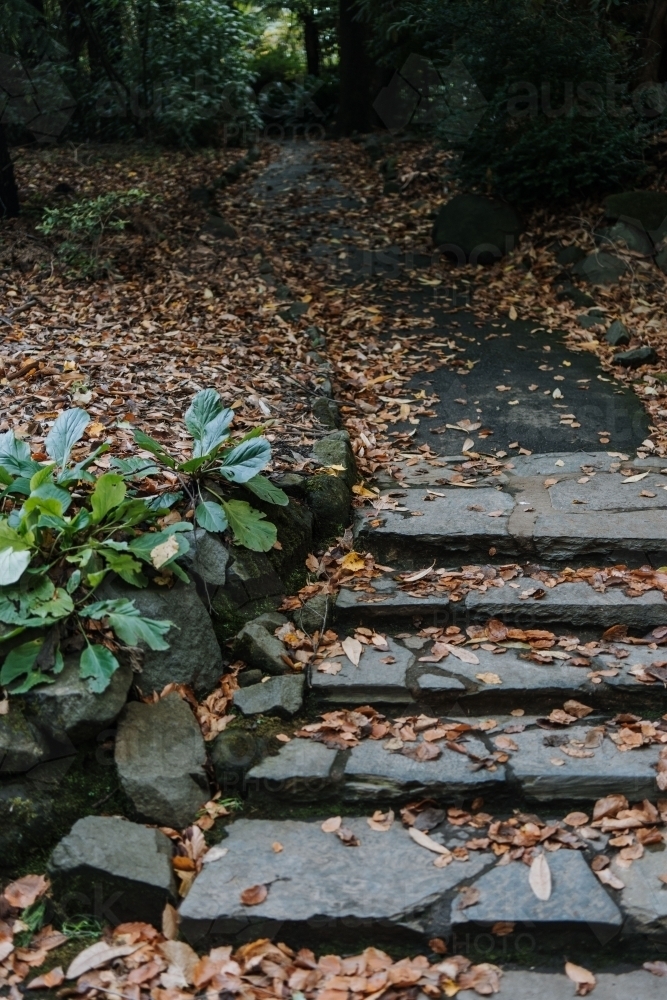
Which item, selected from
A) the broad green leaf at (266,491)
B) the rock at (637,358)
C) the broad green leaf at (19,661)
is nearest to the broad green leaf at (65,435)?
the broad green leaf at (266,491)

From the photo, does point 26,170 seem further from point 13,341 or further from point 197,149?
point 13,341

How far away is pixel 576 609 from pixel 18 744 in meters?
2.46

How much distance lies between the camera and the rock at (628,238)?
862 centimetres

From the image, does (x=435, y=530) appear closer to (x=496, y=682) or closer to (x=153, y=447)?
(x=496, y=682)

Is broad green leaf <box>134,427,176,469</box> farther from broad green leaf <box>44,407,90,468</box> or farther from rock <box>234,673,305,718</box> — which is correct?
rock <box>234,673,305,718</box>

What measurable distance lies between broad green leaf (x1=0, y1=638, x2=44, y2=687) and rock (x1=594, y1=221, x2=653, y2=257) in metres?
6.86

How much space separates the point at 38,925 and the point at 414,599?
6.78 ft

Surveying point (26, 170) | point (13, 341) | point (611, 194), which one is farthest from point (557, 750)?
point (26, 170)

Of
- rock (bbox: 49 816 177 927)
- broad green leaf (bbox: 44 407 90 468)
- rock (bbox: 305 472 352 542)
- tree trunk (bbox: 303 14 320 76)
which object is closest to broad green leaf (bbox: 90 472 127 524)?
broad green leaf (bbox: 44 407 90 468)

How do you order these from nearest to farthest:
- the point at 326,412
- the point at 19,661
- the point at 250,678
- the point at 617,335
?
the point at 19,661 → the point at 250,678 → the point at 326,412 → the point at 617,335

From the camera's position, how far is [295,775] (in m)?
3.58

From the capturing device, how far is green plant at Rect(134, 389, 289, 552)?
4.22 meters

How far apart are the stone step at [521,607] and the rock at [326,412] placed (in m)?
1.54

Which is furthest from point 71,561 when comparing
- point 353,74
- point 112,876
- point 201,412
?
point 353,74
